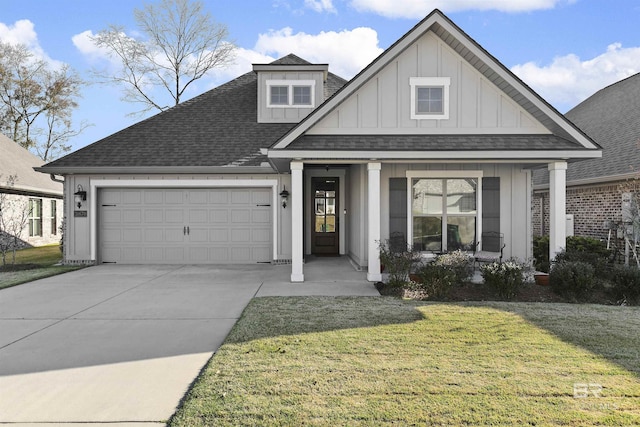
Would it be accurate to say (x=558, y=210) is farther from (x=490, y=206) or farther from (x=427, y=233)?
(x=427, y=233)

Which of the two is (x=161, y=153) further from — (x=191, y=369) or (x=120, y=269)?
(x=191, y=369)

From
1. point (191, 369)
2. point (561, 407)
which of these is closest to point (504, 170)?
point (561, 407)

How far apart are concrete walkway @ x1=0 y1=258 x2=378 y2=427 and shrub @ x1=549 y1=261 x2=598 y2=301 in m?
3.24

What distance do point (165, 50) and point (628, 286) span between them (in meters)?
21.9

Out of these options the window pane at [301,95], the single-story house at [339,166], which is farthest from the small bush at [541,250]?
the window pane at [301,95]

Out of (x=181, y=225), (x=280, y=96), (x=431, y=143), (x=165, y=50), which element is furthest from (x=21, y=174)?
(x=431, y=143)

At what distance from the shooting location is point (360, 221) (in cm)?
997

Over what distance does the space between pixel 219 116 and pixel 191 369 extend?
34.3 ft

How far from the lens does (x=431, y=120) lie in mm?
8742

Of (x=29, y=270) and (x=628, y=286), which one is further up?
(x=628, y=286)

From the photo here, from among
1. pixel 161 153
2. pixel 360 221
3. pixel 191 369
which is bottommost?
pixel 191 369

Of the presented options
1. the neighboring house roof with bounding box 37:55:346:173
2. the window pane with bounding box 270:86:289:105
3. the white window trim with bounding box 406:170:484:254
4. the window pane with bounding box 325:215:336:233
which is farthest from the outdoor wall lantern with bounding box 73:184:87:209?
the white window trim with bounding box 406:170:484:254

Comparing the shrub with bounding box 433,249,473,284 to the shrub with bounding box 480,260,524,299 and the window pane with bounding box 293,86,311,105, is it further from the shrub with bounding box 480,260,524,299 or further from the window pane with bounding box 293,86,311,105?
the window pane with bounding box 293,86,311,105

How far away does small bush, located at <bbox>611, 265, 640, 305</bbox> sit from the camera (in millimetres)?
6809
